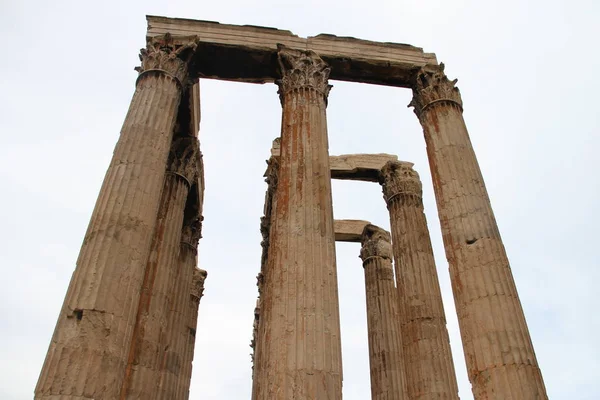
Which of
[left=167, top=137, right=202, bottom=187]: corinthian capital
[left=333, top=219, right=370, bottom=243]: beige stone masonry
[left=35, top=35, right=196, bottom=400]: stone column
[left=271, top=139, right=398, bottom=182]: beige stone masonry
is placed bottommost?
[left=35, top=35, right=196, bottom=400]: stone column

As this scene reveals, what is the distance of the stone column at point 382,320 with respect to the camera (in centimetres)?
1806

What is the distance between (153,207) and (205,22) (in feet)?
21.6

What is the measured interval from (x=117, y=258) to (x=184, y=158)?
731 centimetres

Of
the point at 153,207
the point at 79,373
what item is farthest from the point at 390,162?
the point at 79,373

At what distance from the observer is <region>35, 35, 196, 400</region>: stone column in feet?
27.3

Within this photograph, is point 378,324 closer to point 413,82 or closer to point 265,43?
point 413,82

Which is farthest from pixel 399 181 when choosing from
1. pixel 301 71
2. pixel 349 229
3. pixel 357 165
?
pixel 301 71

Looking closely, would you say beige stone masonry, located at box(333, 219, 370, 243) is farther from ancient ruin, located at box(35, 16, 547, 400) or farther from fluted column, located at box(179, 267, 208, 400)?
fluted column, located at box(179, 267, 208, 400)

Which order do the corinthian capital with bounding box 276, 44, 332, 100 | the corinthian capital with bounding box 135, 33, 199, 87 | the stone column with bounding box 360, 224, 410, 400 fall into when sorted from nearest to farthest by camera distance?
1. the corinthian capital with bounding box 135, 33, 199, 87
2. the corinthian capital with bounding box 276, 44, 332, 100
3. the stone column with bounding box 360, 224, 410, 400

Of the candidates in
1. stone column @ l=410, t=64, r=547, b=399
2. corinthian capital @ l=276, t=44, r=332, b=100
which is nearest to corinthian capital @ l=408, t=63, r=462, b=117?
stone column @ l=410, t=64, r=547, b=399

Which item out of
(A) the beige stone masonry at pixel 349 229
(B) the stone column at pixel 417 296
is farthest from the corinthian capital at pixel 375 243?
(B) the stone column at pixel 417 296

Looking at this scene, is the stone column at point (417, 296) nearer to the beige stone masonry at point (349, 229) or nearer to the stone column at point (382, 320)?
the stone column at point (382, 320)

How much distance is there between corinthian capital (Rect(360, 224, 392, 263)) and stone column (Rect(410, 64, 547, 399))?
8187 mm

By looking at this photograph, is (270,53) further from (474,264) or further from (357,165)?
(474,264)
